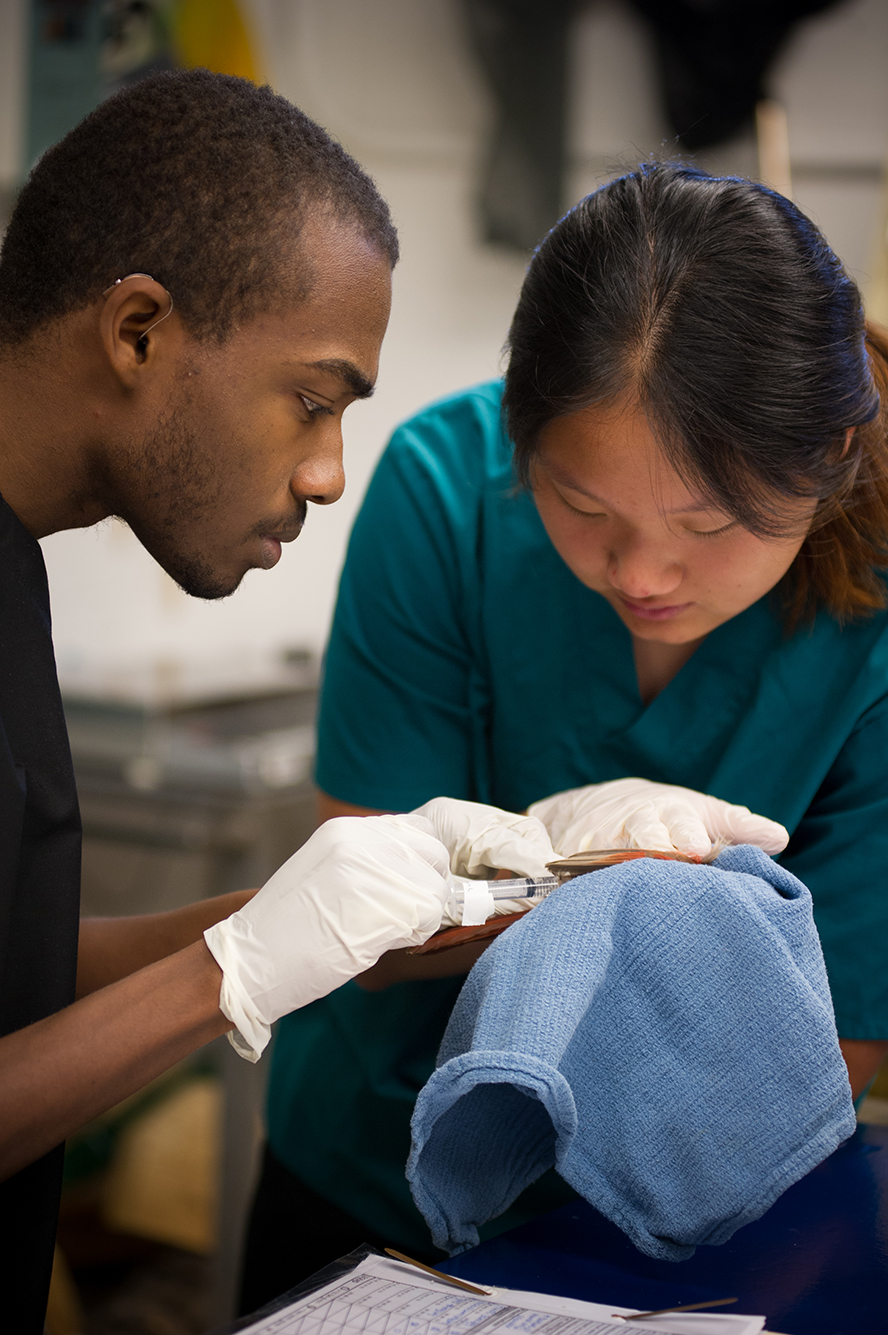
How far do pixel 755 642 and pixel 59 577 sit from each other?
5.93ft

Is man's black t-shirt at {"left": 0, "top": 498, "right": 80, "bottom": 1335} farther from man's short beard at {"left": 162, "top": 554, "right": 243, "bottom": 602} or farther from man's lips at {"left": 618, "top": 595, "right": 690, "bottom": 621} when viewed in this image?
man's lips at {"left": 618, "top": 595, "right": 690, "bottom": 621}

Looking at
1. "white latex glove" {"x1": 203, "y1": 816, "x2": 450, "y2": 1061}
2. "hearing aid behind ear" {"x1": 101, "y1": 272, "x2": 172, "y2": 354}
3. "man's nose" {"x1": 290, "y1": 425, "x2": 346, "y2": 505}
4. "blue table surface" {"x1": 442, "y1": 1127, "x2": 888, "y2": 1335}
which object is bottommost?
"blue table surface" {"x1": 442, "y1": 1127, "x2": 888, "y2": 1335}

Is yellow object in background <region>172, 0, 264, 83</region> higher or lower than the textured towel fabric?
higher

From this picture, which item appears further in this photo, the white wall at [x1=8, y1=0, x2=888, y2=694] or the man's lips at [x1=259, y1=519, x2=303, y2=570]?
the white wall at [x1=8, y1=0, x2=888, y2=694]

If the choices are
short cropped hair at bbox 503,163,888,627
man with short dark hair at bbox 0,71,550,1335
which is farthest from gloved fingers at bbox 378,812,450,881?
short cropped hair at bbox 503,163,888,627

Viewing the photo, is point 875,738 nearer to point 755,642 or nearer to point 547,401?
point 755,642

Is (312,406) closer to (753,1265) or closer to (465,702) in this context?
(465,702)

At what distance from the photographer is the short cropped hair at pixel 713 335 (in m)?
0.84

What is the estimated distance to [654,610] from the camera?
3.23 feet

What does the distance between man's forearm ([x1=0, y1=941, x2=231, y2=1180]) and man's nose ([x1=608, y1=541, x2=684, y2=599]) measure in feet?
1.46

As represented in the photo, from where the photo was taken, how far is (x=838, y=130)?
3.01 meters

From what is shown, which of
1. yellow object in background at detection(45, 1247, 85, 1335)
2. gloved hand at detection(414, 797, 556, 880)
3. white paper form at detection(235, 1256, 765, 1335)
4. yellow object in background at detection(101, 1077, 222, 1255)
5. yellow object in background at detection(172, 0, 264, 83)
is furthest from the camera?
yellow object in background at detection(172, 0, 264, 83)

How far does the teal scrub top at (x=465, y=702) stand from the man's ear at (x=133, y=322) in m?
0.38

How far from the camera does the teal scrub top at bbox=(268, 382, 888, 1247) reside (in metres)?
1.05
